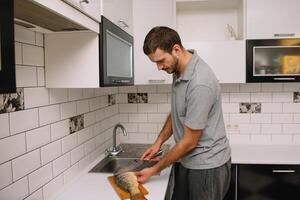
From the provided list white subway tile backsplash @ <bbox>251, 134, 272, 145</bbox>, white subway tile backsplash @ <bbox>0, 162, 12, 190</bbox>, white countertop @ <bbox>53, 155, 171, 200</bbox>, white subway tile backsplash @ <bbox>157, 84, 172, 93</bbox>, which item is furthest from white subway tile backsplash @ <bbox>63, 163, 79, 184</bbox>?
white subway tile backsplash @ <bbox>251, 134, 272, 145</bbox>

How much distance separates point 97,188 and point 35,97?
0.59 m

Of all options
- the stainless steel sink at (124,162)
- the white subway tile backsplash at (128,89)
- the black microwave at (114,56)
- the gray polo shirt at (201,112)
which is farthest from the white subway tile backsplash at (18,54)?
the white subway tile backsplash at (128,89)

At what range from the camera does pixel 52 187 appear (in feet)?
4.93

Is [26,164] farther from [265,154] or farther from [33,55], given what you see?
[265,154]

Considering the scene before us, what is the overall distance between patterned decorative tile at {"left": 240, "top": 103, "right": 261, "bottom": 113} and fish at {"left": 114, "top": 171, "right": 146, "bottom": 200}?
4.90 feet

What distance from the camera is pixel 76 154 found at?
5.93 feet

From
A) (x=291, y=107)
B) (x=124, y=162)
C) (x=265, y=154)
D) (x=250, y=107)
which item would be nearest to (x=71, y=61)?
(x=124, y=162)

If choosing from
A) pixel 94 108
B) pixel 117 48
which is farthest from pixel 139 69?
pixel 117 48

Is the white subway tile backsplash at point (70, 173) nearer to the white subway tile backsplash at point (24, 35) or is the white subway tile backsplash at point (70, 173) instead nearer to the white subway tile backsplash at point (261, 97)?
the white subway tile backsplash at point (24, 35)

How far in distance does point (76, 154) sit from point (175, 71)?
0.78m

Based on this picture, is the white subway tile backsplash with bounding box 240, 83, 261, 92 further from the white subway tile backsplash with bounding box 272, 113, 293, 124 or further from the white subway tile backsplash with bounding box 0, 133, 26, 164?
the white subway tile backsplash with bounding box 0, 133, 26, 164

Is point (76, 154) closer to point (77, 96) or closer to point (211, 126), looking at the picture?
point (77, 96)

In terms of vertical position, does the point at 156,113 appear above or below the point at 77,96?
below

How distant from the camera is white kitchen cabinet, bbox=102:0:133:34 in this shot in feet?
4.79
